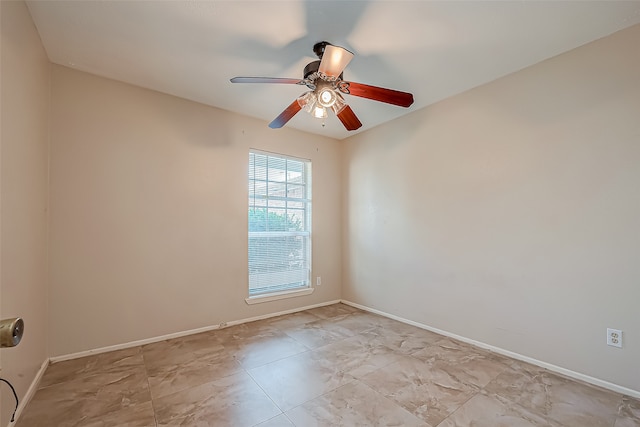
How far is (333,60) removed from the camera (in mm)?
1797

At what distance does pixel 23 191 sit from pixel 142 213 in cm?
101

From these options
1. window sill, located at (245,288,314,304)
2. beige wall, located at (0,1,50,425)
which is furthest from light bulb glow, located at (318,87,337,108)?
window sill, located at (245,288,314,304)

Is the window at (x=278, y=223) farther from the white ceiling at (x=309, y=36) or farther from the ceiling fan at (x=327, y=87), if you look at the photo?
the ceiling fan at (x=327, y=87)

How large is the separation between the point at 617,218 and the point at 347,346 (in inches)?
92.8

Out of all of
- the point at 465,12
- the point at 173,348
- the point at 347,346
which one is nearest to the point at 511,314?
the point at 347,346

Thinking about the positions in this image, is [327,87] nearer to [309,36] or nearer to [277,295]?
[309,36]

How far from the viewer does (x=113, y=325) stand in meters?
2.62

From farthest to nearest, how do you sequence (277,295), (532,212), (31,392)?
(277,295) → (532,212) → (31,392)

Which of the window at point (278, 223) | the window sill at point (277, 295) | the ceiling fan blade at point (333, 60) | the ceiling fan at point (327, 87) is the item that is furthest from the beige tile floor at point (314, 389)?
the ceiling fan blade at point (333, 60)

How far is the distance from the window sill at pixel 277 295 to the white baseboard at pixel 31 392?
1.77 metres

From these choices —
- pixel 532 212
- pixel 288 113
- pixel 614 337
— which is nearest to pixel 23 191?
pixel 288 113

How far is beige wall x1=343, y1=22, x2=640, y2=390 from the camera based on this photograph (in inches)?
79.0

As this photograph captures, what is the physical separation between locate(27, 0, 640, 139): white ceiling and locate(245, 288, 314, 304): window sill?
2409 millimetres

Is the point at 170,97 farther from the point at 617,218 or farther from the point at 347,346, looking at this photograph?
the point at 617,218
